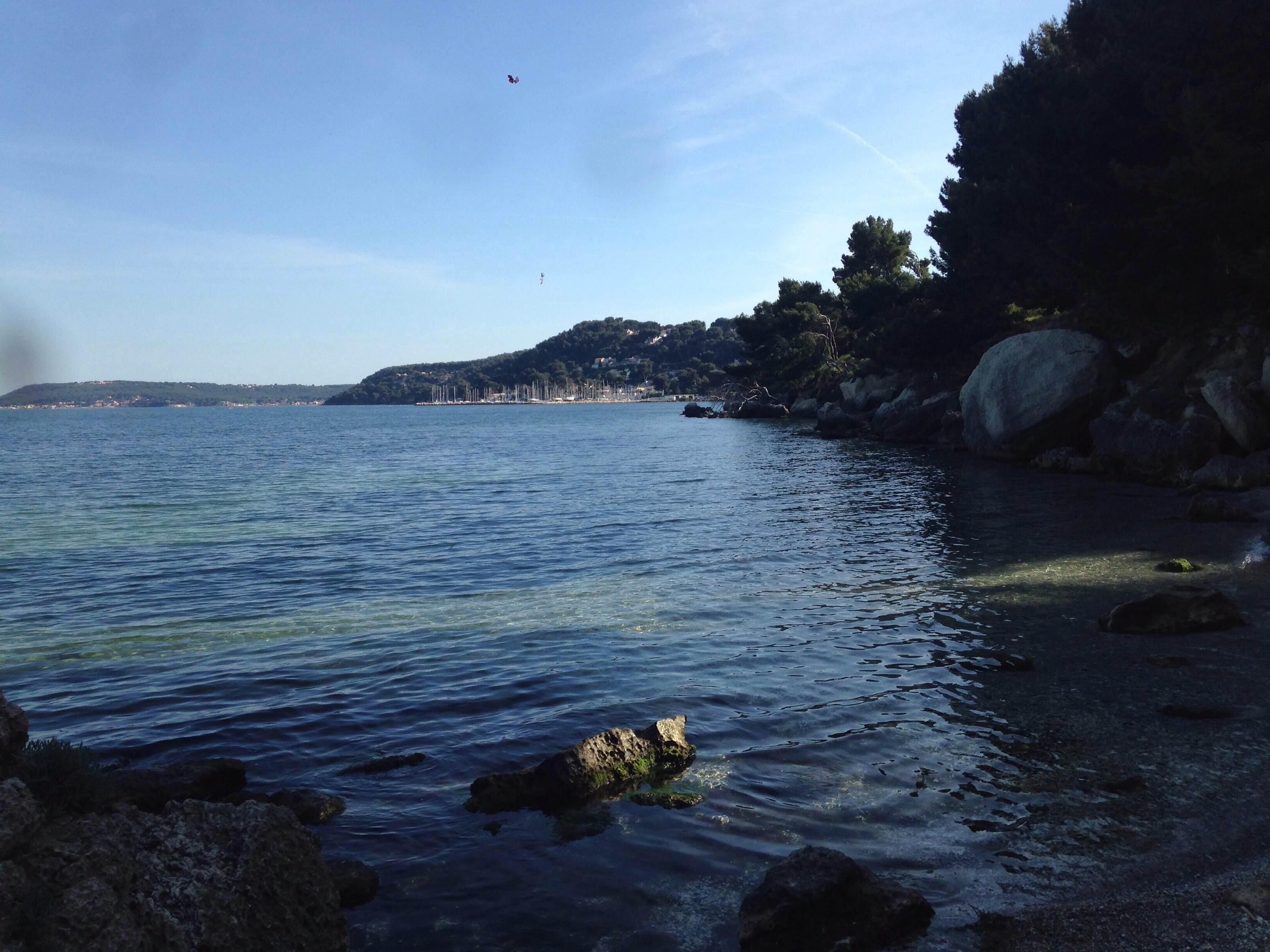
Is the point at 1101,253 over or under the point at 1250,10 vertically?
under

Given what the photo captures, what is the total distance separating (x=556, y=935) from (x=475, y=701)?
5.07 meters

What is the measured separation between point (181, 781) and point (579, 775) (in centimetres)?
358

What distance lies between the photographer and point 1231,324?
27.1 m

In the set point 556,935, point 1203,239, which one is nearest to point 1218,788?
point 556,935

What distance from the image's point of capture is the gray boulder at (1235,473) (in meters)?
22.8

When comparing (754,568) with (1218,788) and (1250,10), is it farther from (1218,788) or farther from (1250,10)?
(1250,10)

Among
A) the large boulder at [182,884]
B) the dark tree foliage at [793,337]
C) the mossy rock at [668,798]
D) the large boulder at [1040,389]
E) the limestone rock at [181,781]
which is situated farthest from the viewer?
the dark tree foliage at [793,337]

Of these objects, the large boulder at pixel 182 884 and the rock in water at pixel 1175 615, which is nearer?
the large boulder at pixel 182 884

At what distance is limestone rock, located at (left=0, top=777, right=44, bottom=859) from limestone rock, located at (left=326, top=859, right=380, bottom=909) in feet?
6.59

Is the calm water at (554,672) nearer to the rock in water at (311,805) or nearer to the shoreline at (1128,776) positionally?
the rock in water at (311,805)

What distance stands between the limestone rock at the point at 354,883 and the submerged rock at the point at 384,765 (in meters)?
2.18

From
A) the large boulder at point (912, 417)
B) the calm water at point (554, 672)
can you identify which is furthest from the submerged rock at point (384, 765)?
the large boulder at point (912, 417)

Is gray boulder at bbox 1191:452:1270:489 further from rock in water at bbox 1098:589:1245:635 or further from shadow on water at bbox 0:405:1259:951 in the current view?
rock in water at bbox 1098:589:1245:635

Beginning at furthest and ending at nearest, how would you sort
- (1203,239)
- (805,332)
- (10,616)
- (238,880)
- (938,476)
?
(805,332) → (938,476) → (1203,239) → (10,616) → (238,880)
